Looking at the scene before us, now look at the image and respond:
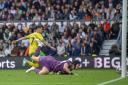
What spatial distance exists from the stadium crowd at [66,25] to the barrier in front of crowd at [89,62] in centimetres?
167

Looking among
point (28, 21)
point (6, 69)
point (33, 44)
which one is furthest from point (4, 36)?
point (33, 44)

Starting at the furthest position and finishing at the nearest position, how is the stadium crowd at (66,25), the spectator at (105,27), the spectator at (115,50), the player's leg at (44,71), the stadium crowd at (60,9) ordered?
the stadium crowd at (60,9)
the spectator at (105,27)
the stadium crowd at (66,25)
the spectator at (115,50)
the player's leg at (44,71)

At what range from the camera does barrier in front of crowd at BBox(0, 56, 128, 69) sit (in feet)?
90.9

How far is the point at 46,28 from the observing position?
104 feet

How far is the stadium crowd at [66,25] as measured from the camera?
30344 mm

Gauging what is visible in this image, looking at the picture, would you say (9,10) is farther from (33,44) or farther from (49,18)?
(33,44)

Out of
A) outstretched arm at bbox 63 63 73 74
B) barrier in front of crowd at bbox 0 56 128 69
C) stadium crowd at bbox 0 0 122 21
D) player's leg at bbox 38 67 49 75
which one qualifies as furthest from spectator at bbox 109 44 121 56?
player's leg at bbox 38 67 49 75

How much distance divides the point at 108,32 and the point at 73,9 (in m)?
3.23

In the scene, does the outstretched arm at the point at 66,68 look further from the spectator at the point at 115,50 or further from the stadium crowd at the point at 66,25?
the stadium crowd at the point at 66,25

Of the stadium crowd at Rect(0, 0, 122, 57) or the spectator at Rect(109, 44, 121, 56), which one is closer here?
the spectator at Rect(109, 44, 121, 56)

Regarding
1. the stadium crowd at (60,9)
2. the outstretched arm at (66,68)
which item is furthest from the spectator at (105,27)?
the outstretched arm at (66,68)

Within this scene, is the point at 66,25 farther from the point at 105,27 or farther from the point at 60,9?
the point at 105,27

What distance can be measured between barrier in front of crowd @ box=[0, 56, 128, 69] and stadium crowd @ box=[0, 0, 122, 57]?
1666mm

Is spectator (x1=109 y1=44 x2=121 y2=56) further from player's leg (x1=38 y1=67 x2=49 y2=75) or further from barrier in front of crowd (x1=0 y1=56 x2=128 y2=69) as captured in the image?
player's leg (x1=38 y1=67 x2=49 y2=75)
